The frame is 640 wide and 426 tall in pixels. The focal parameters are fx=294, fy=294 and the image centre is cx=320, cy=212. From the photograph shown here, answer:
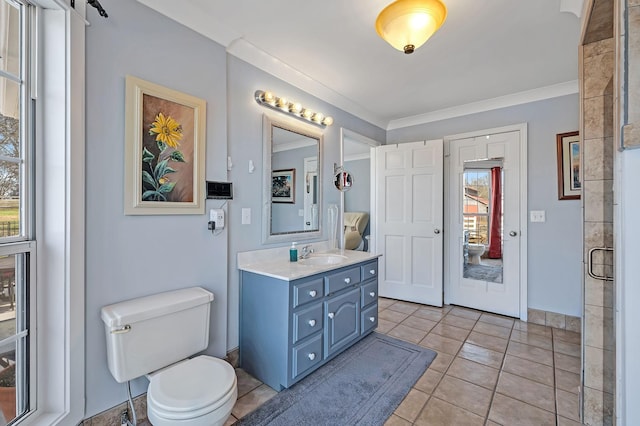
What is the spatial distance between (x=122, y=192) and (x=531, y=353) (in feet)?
10.3

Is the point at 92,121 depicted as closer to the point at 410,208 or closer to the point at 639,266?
the point at 639,266

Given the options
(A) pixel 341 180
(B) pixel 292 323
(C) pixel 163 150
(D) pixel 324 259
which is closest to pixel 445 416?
(B) pixel 292 323

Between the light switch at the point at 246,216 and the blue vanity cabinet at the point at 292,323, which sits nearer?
the blue vanity cabinet at the point at 292,323

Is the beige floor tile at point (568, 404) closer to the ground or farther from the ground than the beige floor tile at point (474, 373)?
closer to the ground

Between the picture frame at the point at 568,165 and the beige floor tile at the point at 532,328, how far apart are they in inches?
50.6

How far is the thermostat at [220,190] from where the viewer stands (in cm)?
191

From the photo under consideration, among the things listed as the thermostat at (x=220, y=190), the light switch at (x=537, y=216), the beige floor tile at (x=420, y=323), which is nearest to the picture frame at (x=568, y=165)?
the light switch at (x=537, y=216)

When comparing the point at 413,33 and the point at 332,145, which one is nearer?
the point at 413,33

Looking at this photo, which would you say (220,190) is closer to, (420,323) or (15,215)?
(15,215)

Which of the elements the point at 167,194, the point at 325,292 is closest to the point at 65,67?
the point at 167,194

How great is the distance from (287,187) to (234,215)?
57 centimetres

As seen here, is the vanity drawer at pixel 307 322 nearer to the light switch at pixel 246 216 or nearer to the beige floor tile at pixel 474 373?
the light switch at pixel 246 216

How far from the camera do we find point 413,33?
5.26ft

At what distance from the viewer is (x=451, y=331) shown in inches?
110
